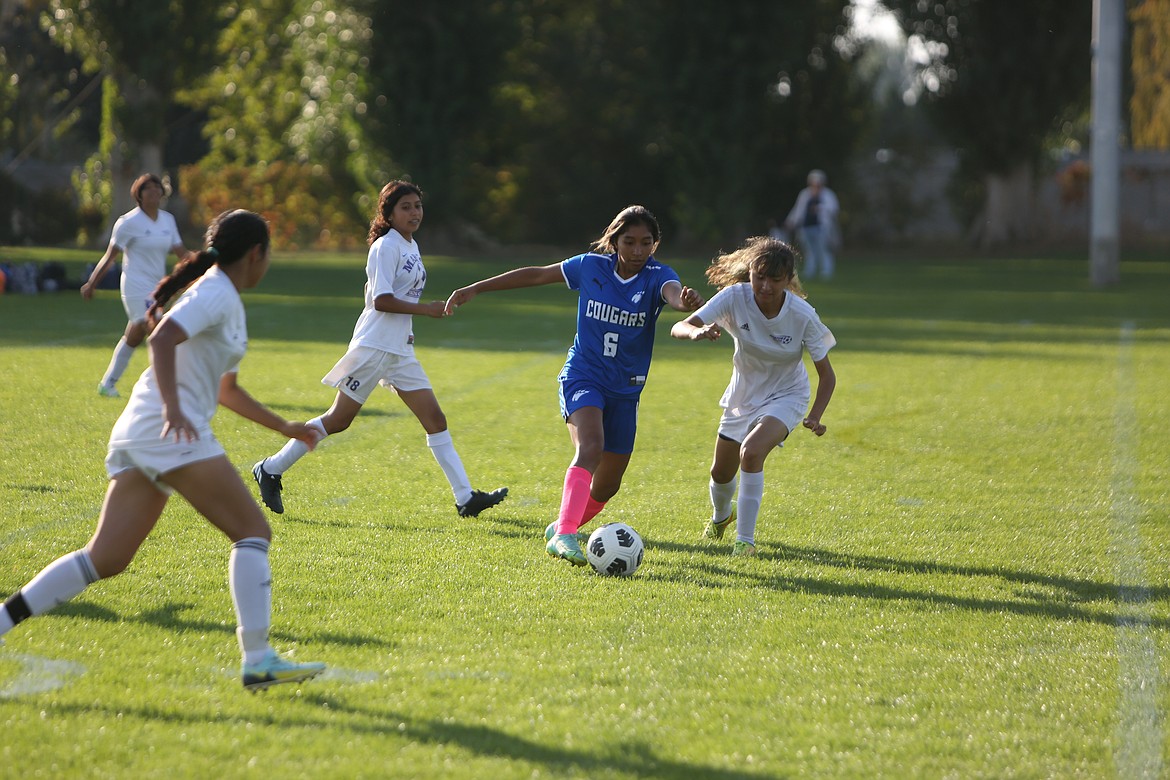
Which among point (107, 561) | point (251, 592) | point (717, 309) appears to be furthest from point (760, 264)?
point (107, 561)

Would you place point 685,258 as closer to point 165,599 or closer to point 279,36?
point 279,36

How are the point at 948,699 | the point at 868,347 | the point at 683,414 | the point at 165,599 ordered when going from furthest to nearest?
the point at 868,347, the point at 683,414, the point at 165,599, the point at 948,699

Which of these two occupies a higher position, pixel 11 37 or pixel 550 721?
pixel 11 37

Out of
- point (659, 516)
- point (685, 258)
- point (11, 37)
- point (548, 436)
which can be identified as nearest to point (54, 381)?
point (548, 436)

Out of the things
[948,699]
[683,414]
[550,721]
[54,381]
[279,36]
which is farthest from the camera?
[279,36]

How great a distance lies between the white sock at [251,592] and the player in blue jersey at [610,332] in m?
1.94

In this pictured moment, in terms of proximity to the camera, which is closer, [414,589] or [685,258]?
[414,589]

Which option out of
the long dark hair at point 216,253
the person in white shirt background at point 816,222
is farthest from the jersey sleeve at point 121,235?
the person in white shirt background at point 816,222

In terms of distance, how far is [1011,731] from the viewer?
159 inches

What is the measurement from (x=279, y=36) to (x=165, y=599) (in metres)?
36.0

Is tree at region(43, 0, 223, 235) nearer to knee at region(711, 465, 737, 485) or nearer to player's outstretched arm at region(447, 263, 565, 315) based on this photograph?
player's outstretched arm at region(447, 263, 565, 315)

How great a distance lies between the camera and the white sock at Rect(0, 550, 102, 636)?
417 centimetres

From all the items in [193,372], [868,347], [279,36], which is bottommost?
[868,347]

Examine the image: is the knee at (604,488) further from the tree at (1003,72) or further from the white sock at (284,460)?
the tree at (1003,72)
